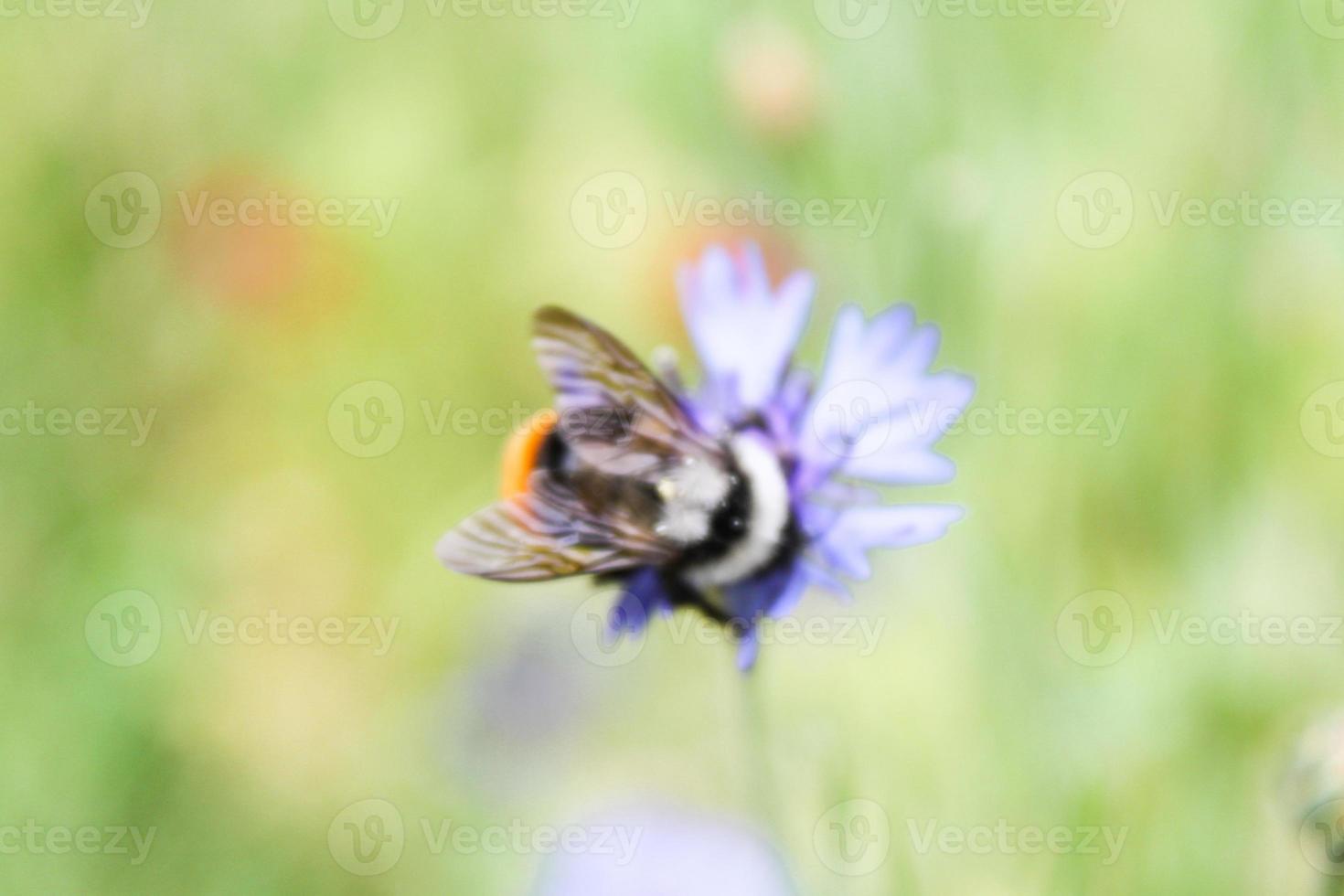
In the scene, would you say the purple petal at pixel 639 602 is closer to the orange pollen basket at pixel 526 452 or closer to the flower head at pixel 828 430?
the flower head at pixel 828 430

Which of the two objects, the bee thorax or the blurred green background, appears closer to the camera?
the bee thorax

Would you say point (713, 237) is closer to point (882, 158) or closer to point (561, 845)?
Answer: point (882, 158)

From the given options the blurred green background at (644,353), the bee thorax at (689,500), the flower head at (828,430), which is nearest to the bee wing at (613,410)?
the bee thorax at (689,500)

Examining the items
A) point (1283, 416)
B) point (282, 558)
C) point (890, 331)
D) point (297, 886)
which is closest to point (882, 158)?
point (1283, 416)

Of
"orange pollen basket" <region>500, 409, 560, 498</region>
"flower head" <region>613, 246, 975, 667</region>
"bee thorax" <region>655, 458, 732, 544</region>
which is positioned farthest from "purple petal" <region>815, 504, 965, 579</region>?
"orange pollen basket" <region>500, 409, 560, 498</region>

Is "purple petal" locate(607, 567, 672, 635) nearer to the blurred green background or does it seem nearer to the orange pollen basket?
the orange pollen basket

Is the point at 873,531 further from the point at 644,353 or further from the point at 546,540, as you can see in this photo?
the point at 644,353

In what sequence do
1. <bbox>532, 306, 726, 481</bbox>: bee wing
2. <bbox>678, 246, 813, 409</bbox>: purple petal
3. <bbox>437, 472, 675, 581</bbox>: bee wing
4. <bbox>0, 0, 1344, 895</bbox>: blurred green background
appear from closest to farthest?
<bbox>437, 472, 675, 581</bbox>: bee wing < <bbox>532, 306, 726, 481</bbox>: bee wing < <bbox>678, 246, 813, 409</bbox>: purple petal < <bbox>0, 0, 1344, 895</bbox>: blurred green background
